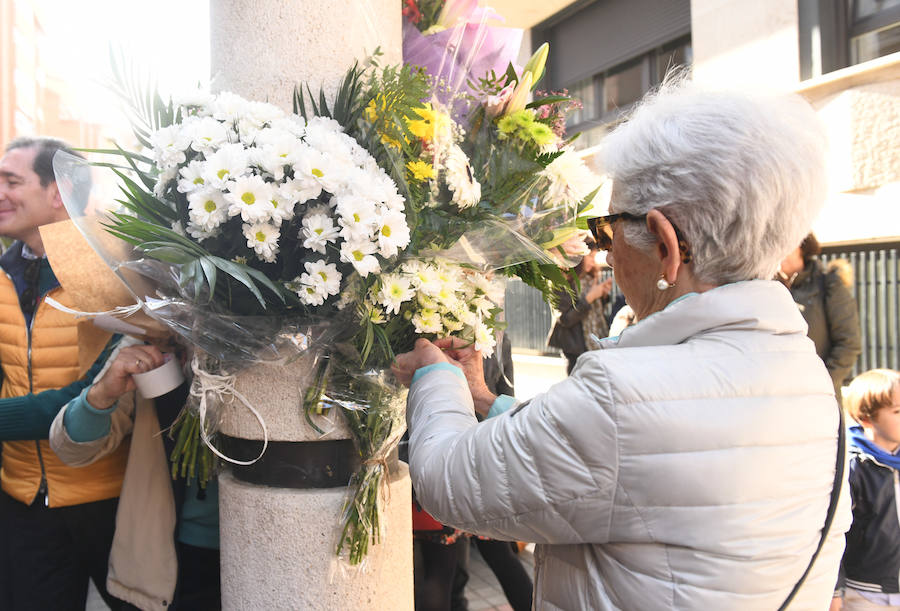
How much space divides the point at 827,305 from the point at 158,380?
3.48 metres

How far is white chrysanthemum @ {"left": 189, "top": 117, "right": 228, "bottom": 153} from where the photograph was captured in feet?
4.30

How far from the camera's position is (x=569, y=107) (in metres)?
1.79

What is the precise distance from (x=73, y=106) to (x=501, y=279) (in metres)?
1.29

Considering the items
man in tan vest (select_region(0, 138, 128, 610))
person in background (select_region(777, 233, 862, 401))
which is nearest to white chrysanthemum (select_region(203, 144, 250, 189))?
man in tan vest (select_region(0, 138, 128, 610))

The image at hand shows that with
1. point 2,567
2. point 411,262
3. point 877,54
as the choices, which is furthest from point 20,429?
point 877,54

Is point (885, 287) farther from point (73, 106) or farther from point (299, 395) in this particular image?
point (73, 106)

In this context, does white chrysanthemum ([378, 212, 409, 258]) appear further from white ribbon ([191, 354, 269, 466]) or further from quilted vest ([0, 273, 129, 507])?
quilted vest ([0, 273, 129, 507])

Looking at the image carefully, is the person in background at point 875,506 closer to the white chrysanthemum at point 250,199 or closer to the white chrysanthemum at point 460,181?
the white chrysanthemum at point 460,181

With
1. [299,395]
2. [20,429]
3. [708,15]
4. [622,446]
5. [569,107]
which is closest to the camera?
[622,446]

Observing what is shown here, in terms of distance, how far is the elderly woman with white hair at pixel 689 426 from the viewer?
0.97 metres

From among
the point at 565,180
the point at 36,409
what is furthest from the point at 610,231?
the point at 36,409

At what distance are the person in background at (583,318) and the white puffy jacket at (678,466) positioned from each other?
3.66m

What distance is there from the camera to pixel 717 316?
3.45 feet

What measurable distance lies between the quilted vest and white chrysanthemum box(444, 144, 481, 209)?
4.44ft
